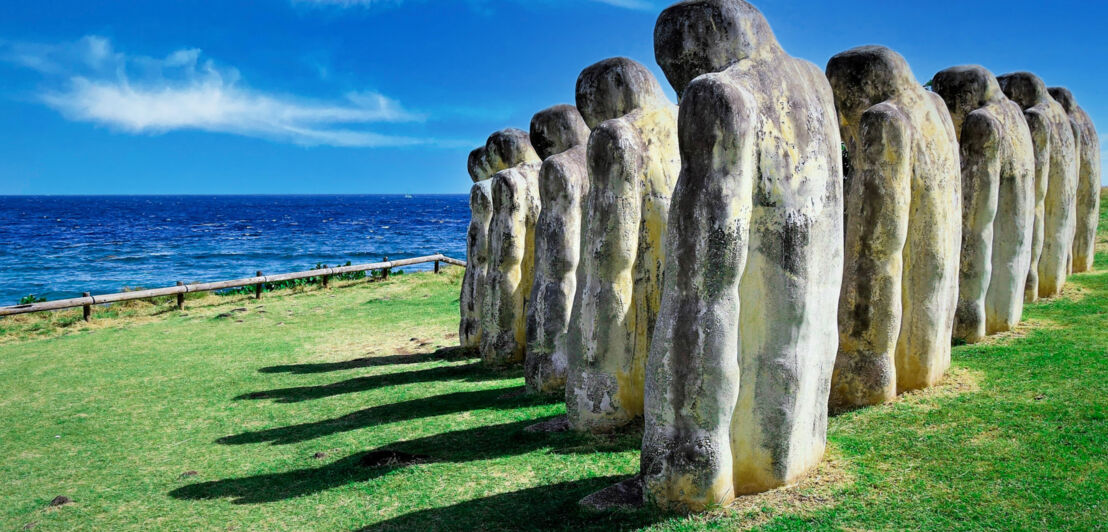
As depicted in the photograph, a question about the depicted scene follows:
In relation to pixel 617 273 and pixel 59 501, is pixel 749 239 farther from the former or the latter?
pixel 59 501

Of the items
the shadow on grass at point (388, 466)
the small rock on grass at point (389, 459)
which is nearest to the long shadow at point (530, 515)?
the shadow on grass at point (388, 466)

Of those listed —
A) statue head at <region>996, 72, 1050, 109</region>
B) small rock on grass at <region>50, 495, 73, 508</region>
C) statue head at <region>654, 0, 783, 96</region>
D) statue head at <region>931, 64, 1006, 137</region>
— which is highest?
statue head at <region>996, 72, 1050, 109</region>

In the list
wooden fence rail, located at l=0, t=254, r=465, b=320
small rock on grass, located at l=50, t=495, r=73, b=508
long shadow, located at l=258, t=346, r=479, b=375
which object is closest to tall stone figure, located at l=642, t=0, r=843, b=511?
small rock on grass, located at l=50, t=495, r=73, b=508

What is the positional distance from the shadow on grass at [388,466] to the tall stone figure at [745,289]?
2079 millimetres

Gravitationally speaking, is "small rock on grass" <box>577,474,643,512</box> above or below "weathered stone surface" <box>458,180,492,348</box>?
below

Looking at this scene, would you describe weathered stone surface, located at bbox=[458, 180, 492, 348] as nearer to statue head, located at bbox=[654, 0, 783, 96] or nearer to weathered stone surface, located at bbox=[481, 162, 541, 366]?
weathered stone surface, located at bbox=[481, 162, 541, 366]

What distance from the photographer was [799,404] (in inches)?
223

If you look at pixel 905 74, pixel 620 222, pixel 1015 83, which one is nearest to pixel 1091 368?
pixel 905 74

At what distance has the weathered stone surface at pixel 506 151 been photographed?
13.2 metres

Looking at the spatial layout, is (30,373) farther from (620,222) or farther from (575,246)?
(620,222)

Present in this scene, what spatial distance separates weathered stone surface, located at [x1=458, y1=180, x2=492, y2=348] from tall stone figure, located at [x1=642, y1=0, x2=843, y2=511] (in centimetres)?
768

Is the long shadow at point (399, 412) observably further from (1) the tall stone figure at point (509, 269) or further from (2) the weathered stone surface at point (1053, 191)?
(2) the weathered stone surface at point (1053, 191)

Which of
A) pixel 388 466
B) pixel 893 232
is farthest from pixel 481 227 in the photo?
pixel 893 232

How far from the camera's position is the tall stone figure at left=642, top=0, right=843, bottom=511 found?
17.3 feet
